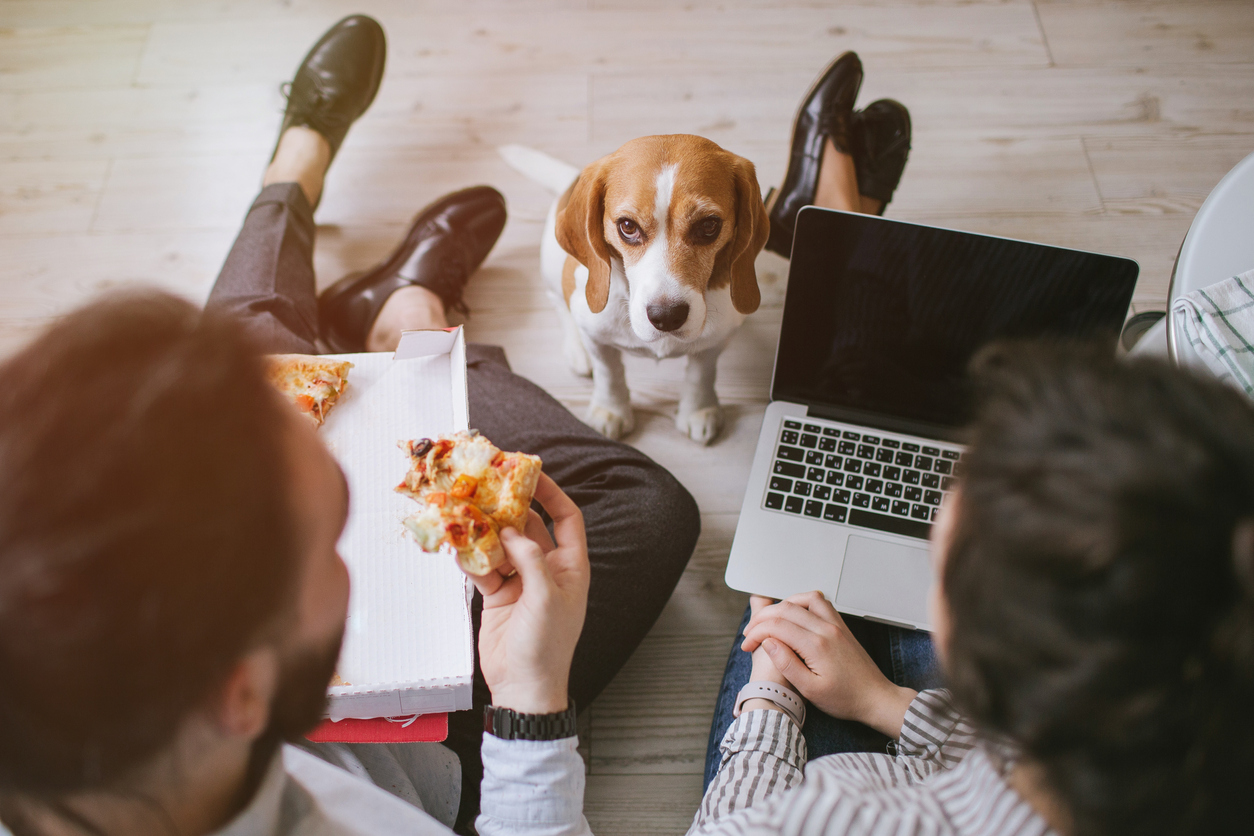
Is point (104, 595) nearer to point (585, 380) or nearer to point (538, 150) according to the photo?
point (585, 380)

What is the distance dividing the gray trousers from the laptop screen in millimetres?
334

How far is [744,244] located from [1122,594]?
3.04ft

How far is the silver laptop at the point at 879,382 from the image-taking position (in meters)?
1.12

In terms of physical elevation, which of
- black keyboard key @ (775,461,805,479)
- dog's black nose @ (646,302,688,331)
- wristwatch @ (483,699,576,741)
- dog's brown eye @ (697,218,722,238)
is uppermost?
dog's brown eye @ (697,218,722,238)

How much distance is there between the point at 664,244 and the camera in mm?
1246

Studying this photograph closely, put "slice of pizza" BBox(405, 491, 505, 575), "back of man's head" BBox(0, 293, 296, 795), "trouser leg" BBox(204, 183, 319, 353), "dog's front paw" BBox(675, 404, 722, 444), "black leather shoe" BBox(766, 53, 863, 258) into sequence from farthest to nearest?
"black leather shoe" BBox(766, 53, 863, 258), "dog's front paw" BBox(675, 404, 722, 444), "trouser leg" BBox(204, 183, 319, 353), "slice of pizza" BBox(405, 491, 505, 575), "back of man's head" BBox(0, 293, 296, 795)

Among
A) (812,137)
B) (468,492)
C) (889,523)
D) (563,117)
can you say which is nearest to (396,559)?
(468,492)

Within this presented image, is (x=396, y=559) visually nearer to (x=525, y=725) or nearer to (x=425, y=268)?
(x=525, y=725)

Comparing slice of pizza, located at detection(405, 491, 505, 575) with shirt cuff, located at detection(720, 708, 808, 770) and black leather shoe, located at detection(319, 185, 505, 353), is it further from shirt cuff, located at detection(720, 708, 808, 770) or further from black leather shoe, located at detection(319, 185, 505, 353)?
black leather shoe, located at detection(319, 185, 505, 353)

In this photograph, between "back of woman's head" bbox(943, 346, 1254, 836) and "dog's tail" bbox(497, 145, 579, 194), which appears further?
"dog's tail" bbox(497, 145, 579, 194)

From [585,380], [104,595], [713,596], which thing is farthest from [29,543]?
[585,380]

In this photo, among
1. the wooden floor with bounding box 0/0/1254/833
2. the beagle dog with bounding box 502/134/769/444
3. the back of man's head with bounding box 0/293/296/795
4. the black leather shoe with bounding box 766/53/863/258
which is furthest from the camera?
the wooden floor with bounding box 0/0/1254/833

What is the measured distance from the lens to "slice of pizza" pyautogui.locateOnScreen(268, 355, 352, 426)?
1.01 m

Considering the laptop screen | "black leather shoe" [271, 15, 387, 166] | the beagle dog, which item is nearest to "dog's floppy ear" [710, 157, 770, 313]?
the beagle dog
